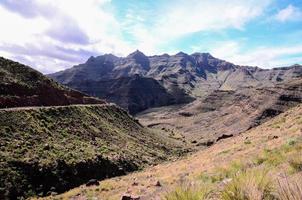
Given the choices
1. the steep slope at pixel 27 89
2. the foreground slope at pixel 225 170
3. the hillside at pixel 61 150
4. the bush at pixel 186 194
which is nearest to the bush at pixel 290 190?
the foreground slope at pixel 225 170

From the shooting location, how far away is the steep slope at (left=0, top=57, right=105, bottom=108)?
58984 millimetres

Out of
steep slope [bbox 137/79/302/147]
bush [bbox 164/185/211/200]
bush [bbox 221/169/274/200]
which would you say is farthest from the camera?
steep slope [bbox 137/79/302/147]

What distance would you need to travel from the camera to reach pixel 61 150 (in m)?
47.1

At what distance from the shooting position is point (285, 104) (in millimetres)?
115000

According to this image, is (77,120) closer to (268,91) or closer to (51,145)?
(51,145)

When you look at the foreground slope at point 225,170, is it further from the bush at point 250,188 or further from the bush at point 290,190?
the bush at point 290,190

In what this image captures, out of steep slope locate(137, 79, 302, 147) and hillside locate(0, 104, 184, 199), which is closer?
hillside locate(0, 104, 184, 199)

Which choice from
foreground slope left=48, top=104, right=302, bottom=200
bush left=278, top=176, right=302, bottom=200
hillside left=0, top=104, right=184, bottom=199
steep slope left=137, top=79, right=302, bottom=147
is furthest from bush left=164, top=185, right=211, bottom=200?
steep slope left=137, top=79, right=302, bottom=147

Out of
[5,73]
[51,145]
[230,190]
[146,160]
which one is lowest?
[146,160]

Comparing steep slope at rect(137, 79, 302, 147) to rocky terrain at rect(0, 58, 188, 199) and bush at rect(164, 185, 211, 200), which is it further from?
bush at rect(164, 185, 211, 200)

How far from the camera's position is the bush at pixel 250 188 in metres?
6.13

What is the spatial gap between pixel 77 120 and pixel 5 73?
13217 millimetres

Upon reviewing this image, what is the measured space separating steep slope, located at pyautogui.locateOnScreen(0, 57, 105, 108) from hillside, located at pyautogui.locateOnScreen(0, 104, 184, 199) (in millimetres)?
4062

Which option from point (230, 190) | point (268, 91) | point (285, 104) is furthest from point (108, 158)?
point (268, 91)
